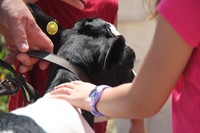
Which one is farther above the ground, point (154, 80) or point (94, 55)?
point (154, 80)

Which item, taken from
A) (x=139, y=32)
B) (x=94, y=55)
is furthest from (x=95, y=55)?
(x=139, y=32)

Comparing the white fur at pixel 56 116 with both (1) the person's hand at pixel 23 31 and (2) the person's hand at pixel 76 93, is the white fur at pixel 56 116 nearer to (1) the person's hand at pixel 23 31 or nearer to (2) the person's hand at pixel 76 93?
(2) the person's hand at pixel 76 93

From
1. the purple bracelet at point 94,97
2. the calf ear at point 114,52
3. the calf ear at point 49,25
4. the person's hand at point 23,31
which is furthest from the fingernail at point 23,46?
the purple bracelet at point 94,97

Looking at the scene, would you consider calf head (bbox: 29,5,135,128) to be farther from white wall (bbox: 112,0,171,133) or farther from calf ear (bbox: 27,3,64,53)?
white wall (bbox: 112,0,171,133)

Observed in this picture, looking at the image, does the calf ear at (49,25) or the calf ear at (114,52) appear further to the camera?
the calf ear at (49,25)

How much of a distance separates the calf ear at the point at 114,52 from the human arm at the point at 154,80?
0.24 metres

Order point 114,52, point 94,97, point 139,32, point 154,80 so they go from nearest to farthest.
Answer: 1. point 154,80
2. point 94,97
3. point 114,52
4. point 139,32

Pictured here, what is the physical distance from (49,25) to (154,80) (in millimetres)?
608

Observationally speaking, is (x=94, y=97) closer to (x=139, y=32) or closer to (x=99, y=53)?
(x=99, y=53)

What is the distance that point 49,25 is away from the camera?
146 cm

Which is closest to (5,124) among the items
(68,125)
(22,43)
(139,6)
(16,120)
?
(16,120)

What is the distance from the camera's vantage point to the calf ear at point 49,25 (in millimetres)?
1459

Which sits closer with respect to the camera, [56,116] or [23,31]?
[56,116]

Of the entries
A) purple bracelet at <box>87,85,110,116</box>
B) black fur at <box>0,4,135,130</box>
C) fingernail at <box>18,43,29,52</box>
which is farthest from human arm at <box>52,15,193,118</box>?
fingernail at <box>18,43,29,52</box>
